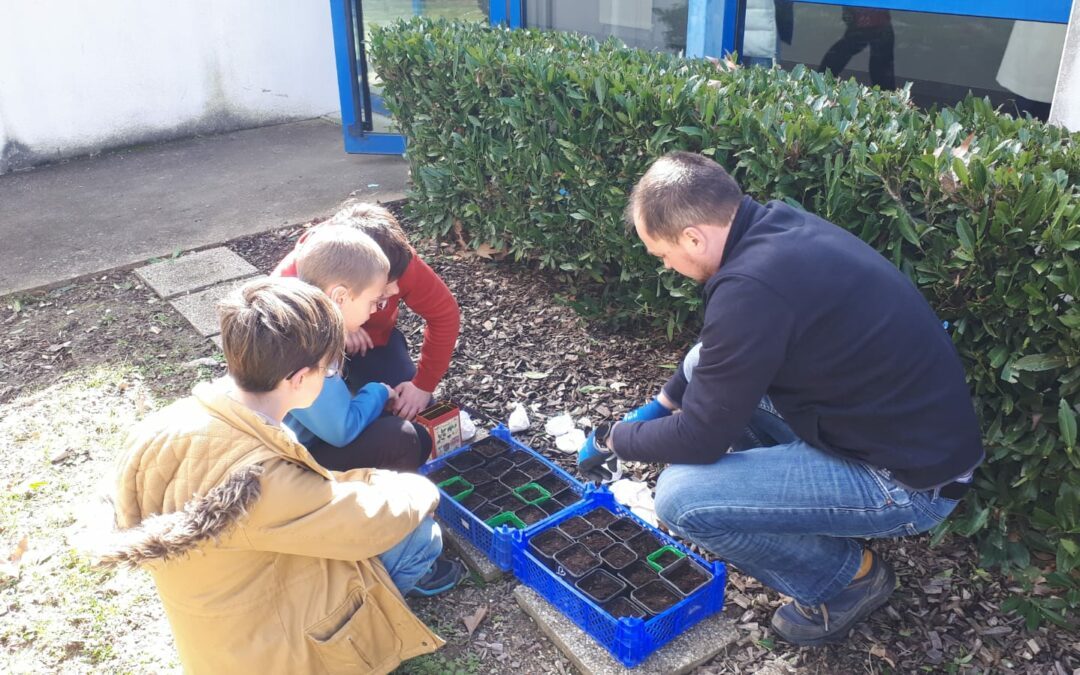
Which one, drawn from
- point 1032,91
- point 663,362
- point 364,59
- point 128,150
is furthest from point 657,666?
point 128,150

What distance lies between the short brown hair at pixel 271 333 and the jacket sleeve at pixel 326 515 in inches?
9.2

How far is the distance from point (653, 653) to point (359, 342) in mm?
1665

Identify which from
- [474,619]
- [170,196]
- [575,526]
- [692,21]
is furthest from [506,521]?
[170,196]

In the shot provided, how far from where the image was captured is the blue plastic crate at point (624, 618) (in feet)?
8.48

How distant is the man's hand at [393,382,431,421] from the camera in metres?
3.45

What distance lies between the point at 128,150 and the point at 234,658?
7712 millimetres

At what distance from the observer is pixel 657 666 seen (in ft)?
8.71

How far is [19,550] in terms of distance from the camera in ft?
10.8

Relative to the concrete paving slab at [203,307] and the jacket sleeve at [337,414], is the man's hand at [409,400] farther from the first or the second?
the concrete paving slab at [203,307]

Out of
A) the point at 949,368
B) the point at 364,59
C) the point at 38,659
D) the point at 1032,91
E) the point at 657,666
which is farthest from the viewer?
the point at 364,59

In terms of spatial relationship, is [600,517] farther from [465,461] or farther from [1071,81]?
[1071,81]

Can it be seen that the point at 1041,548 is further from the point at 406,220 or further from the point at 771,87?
the point at 406,220

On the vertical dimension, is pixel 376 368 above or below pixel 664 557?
above

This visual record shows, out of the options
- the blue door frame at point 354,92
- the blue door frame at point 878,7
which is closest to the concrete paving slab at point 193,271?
the blue door frame at point 354,92
